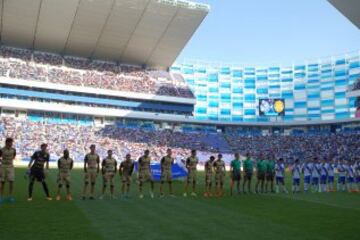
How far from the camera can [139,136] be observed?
209ft

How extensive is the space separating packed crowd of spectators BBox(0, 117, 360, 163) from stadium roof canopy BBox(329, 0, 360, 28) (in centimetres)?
3057

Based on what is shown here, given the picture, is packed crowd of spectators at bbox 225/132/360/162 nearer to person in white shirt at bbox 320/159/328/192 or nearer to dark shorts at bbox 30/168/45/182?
person in white shirt at bbox 320/159/328/192

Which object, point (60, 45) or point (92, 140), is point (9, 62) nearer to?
point (60, 45)

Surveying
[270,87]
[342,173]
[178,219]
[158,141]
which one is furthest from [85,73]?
[178,219]

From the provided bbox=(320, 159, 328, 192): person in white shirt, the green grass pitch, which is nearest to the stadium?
bbox=(320, 159, 328, 192): person in white shirt

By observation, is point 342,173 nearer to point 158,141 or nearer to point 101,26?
point 158,141

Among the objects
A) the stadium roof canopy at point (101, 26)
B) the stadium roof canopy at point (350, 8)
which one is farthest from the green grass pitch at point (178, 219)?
the stadium roof canopy at point (101, 26)

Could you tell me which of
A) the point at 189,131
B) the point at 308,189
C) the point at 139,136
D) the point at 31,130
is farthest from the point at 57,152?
the point at 308,189

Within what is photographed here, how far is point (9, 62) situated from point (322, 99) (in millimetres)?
59147

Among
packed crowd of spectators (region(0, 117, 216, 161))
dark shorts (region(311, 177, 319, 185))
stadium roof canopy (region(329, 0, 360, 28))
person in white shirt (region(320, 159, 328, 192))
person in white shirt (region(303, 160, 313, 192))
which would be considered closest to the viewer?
stadium roof canopy (region(329, 0, 360, 28))

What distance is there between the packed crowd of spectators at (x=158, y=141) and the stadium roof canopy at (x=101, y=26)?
13.9 metres

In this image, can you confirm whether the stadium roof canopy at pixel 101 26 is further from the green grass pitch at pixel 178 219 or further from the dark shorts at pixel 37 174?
the green grass pitch at pixel 178 219

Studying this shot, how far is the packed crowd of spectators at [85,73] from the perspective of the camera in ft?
204

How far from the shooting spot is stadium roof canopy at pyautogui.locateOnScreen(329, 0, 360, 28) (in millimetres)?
16603
